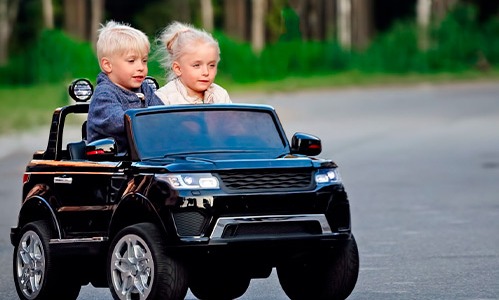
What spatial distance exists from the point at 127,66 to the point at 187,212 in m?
1.36

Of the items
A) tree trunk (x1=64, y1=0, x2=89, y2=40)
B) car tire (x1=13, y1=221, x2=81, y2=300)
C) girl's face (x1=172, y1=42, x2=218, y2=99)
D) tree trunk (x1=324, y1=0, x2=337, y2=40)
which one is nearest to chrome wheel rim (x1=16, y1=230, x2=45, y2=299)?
car tire (x1=13, y1=221, x2=81, y2=300)

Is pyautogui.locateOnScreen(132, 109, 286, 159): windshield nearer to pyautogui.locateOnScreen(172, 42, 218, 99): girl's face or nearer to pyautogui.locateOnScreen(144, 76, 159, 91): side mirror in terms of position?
pyautogui.locateOnScreen(172, 42, 218, 99): girl's face

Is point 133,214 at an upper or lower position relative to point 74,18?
upper

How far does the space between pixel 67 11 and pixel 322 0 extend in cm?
2372

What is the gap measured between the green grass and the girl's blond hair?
3392cm

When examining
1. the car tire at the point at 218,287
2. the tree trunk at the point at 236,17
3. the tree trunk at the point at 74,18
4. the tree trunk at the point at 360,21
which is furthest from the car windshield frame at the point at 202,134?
the tree trunk at the point at 236,17

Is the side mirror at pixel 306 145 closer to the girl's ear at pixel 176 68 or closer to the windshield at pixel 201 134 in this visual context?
the windshield at pixel 201 134

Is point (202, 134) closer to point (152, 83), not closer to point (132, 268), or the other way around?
point (132, 268)

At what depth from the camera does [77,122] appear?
35938 mm

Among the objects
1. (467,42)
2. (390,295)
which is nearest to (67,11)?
(467,42)

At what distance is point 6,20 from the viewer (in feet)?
371

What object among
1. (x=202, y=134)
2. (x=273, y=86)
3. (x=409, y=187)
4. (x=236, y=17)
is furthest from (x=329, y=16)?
(x=202, y=134)

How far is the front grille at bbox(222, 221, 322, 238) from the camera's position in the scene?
8.37m

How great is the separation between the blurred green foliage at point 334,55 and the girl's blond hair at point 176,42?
2081 inches
